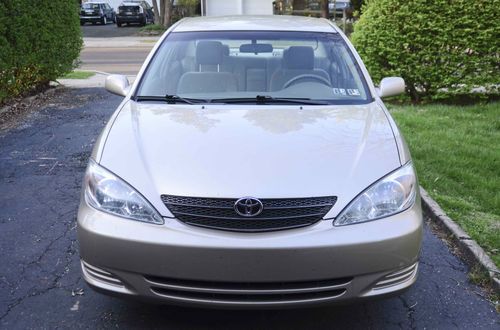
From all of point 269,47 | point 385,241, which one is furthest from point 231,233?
point 269,47

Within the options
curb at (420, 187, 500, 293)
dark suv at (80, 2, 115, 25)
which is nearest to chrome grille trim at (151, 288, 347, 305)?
curb at (420, 187, 500, 293)

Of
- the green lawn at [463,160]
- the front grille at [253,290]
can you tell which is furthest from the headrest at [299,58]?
the front grille at [253,290]

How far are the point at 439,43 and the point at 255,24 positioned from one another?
17.0 ft

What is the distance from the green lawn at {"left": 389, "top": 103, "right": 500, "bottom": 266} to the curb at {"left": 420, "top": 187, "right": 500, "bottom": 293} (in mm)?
73

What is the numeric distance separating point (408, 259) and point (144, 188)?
1358 millimetres

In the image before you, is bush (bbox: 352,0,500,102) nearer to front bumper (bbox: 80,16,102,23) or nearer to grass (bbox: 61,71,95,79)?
grass (bbox: 61,71,95,79)

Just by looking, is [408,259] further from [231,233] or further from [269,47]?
[269,47]

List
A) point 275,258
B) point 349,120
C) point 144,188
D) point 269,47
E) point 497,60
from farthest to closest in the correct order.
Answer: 1. point 497,60
2. point 269,47
3. point 349,120
4. point 144,188
5. point 275,258

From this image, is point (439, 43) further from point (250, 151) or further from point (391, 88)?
point (250, 151)

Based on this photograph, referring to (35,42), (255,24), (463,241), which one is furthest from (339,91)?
(35,42)

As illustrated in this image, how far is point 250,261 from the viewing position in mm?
2619

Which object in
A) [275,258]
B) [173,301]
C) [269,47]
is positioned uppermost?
[269,47]

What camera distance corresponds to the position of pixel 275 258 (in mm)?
2617

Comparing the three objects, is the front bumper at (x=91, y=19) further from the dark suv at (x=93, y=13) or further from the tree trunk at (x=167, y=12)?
the tree trunk at (x=167, y=12)
